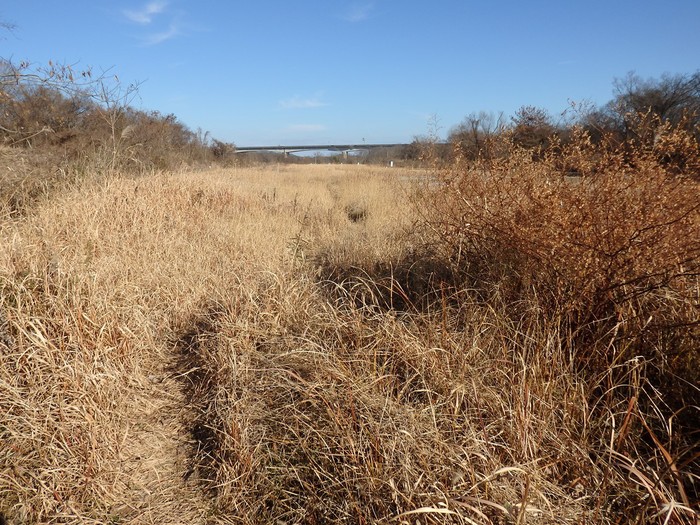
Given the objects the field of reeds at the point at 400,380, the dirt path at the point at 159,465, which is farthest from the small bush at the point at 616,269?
the dirt path at the point at 159,465

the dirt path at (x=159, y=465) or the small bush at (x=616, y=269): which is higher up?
the small bush at (x=616, y=269)

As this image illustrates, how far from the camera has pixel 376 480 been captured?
4.52 feet

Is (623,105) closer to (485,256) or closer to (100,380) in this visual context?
(485,256)

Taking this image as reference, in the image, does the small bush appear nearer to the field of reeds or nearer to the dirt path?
the field of reeds

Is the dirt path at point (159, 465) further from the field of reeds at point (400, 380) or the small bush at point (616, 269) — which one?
the small bush at point (616, 269)

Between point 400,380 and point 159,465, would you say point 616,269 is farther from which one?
point 159,465

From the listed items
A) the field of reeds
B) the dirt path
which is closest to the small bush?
the field of reeds

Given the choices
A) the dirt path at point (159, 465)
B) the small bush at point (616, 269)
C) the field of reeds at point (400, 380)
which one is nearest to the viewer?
the field of reeds at point (400, 380)

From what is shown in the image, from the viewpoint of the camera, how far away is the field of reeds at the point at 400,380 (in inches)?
55.1

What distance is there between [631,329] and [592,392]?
0.44 metres

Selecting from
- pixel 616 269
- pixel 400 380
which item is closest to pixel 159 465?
pixel 400 380

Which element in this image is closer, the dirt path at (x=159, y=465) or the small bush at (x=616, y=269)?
the dirt path at (x=159, y=465)

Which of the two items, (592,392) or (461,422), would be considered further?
(592,392)

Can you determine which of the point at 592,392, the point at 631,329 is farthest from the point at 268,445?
the point at 631,329
